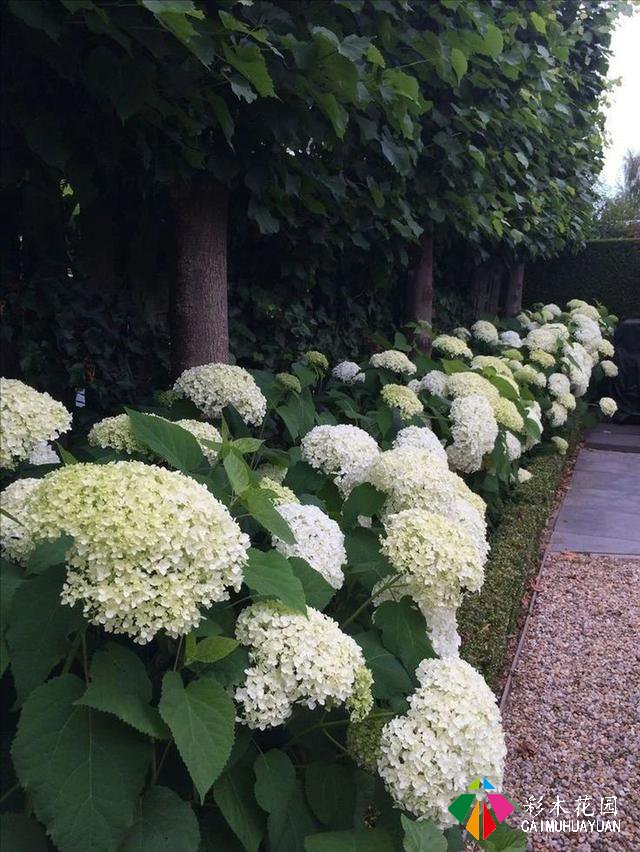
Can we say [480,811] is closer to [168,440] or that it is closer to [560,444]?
[168,440]

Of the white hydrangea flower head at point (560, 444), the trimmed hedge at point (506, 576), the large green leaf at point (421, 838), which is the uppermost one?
the large green leaf at point (421, 838)

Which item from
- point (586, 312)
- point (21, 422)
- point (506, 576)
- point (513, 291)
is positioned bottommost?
point (506, 576)

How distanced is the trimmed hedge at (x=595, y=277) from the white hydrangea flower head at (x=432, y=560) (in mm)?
10887

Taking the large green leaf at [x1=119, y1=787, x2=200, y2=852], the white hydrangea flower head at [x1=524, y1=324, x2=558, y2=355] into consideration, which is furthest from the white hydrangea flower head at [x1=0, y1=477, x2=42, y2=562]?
the white hydrangea flower head at [x1=524, y1=324, x2=558, y2=355]

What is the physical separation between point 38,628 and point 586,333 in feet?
27.3

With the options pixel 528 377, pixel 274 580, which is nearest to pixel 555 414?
pixel 528 377

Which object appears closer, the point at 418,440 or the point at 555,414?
the point at 418,440

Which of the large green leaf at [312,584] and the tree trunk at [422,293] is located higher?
the tree trunk at [422,293]

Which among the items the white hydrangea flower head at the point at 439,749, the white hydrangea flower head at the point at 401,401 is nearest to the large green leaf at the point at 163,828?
the white hydrangea flower head at the point at 439,749

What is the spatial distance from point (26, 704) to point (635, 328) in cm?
1025

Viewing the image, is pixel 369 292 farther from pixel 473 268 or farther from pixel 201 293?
pixel 473 268

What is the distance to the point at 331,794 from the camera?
4.88ft

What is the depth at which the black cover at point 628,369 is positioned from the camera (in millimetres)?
9758

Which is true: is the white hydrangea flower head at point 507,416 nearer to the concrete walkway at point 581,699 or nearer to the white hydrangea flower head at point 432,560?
the concrete walkway at point 581,699
